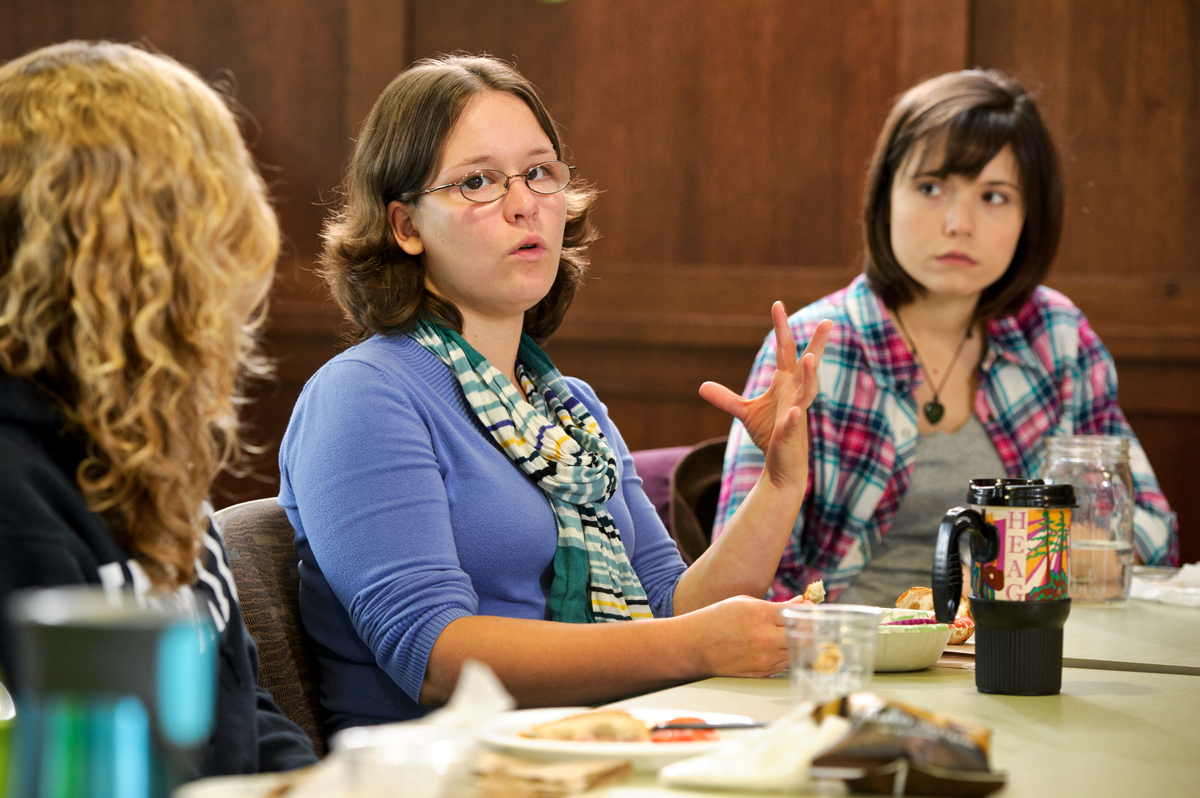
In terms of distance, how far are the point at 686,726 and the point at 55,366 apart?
0.54 metres

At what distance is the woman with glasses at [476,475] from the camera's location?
52.2 inches

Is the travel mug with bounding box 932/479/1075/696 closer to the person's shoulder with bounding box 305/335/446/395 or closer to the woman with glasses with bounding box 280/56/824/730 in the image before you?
the woman with glasses with bounding box 280/56/824/730

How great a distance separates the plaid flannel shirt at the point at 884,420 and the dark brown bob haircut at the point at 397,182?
71cm

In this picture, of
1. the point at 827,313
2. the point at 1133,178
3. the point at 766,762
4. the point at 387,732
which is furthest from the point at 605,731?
the point at 1133,178

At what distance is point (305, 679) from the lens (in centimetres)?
147

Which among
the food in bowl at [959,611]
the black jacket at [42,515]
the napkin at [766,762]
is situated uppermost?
the black jacket at [42,515]

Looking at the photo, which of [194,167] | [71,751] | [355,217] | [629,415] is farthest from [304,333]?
[71,751]

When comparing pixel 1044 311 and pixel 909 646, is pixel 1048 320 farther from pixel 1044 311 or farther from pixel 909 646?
pixel 909 646

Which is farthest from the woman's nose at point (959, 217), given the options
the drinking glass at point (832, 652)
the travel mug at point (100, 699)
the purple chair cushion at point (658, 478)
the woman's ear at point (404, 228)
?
the travel mug at point (100, 699)

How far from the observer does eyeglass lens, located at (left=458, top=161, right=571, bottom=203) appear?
1.60 m

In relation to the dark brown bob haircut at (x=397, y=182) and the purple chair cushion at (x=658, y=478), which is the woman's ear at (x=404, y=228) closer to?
the dark brown bob haircut at (x=397, y=182)

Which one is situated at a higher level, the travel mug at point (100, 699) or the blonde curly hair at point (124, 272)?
the blonde curly hair at point (124, 272)

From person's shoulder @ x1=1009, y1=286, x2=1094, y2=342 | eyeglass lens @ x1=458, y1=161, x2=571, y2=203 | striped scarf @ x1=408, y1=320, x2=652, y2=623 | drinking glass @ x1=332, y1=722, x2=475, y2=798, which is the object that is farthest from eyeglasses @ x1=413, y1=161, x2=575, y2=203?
person's shoulder @ x1=1009, y1=286, x2=1094, y2=342

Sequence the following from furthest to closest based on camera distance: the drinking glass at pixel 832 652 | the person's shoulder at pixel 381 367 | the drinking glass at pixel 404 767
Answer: the person's shoulder at pixel 381 367, the drinking glass at pixel 832 652, the drinking glass at pixel 404 767
